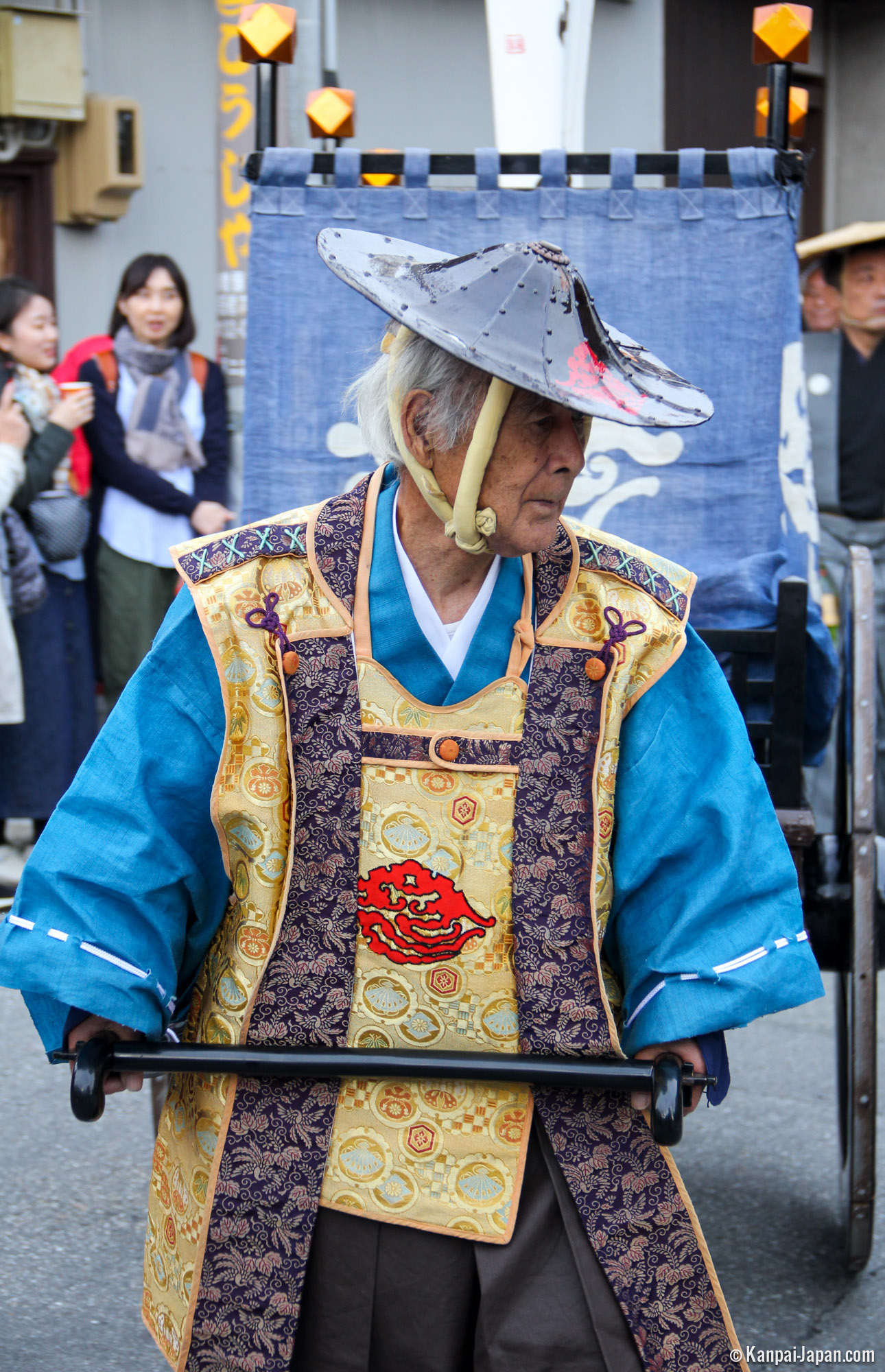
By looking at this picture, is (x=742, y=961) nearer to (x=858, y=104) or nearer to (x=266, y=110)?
(x=266, y=110)

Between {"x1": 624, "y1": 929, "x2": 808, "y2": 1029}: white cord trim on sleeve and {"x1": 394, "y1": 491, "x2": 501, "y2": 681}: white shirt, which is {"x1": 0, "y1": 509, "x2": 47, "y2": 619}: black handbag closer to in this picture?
{"x1": 394, "y1": 491, "x2": 501, "y2": 681}: white shirt

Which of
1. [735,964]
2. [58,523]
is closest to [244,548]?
[735,964]

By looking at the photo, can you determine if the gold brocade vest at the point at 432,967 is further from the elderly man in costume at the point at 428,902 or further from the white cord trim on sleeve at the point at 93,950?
the white cord trim on sleeve at the point at 93,950

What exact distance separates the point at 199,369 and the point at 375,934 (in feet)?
12.9

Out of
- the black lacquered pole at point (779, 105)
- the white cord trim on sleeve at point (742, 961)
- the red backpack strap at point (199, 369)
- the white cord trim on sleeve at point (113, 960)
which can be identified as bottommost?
the white cord trim on sleeve at point (742, 961)

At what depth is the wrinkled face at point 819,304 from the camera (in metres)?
5.25

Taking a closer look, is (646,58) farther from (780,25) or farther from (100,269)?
(780,25)

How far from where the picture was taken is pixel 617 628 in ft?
5.85

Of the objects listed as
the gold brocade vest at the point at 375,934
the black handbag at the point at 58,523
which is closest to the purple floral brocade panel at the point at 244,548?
the gold brocade vest at the point at 375,934

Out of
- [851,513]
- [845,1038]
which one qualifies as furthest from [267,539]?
[851,513]

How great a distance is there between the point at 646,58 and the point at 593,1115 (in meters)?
8.63

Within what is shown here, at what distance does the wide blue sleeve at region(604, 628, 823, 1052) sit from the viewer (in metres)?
1.72

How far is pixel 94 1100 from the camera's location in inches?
63.9

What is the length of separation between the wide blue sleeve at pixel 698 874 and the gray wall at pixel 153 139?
6.35 metres
